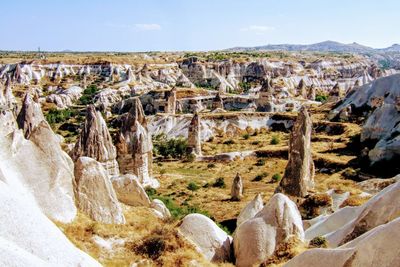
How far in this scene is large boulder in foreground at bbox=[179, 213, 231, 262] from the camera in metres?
11.6

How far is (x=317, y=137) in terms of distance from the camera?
138 ft

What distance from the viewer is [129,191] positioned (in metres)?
15.8

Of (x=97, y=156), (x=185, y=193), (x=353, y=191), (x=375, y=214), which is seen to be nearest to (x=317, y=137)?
(x=185, y=193)

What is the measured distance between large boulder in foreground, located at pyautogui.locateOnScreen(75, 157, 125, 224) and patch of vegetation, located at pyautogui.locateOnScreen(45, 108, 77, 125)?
5422 centimetres

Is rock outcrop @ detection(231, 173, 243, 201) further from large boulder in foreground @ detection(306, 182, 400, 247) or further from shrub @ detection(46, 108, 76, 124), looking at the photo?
shrub @ detection(46, 108, 76, 124)

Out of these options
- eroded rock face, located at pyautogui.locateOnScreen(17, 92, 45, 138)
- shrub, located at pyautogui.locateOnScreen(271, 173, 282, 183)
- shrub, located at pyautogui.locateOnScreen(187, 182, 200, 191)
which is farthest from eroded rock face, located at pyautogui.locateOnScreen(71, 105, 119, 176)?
shrub, located at pyautogui.locateOnScreen(271, 173, 282, 183)

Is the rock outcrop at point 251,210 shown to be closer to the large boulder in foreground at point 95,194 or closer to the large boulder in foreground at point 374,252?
the large boulder in foreground at point 95,194

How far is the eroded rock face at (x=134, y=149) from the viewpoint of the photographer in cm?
3017

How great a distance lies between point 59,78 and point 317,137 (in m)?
81.7

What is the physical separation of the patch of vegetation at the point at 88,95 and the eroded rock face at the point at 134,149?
5285cm

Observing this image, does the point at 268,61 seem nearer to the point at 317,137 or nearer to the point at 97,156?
the point at 317,137

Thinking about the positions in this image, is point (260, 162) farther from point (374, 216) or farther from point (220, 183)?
point (374, 216)

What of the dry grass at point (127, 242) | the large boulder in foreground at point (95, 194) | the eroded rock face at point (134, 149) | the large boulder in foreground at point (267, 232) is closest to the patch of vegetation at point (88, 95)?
the eroded rock face at point (134, 149)

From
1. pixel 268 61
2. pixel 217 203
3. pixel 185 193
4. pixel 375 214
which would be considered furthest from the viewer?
pixel 268 61
